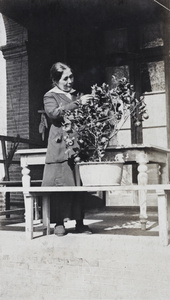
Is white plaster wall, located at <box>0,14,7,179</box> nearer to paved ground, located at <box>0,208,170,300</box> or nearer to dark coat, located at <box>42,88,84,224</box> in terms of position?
dark coat, located at <box>42,88,84,224</box>

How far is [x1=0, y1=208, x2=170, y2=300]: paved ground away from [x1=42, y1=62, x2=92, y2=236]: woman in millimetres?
392

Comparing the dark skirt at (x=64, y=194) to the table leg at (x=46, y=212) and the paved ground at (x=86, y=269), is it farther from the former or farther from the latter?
the paved ground at (x=86, y=269)

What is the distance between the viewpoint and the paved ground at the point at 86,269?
7.37 feet

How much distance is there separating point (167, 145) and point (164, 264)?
3527 mm

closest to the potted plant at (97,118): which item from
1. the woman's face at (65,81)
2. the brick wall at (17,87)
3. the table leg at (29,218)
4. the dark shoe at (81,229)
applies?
the woman's face at (65,81)

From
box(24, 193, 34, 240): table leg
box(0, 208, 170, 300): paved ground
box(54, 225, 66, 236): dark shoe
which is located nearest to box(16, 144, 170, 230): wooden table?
box(24, 193, 34, 240): table leg

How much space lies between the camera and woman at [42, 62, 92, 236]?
3.48 meters

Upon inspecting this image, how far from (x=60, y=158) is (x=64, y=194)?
333mm

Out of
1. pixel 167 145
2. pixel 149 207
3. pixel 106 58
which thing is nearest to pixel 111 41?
pixel 106 58

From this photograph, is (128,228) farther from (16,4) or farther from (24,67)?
(16,4)

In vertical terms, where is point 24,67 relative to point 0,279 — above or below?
above

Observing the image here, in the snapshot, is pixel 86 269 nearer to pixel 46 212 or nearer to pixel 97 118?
pixel 97 118

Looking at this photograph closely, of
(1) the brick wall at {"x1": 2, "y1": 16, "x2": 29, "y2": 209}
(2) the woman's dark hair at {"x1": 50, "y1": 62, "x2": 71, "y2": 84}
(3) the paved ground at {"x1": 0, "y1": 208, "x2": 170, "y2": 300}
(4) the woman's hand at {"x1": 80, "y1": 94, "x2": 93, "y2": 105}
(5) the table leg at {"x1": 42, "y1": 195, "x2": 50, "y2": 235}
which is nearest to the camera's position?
(3) the paved ground at {"x1": 0, "y1": 208, "x2": 170, "y2": 300}

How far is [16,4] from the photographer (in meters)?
5.82
